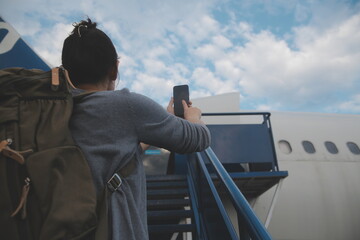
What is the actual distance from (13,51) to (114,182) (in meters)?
4.28

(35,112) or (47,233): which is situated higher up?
(35,112)

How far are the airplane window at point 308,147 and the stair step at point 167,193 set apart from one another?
464 cm

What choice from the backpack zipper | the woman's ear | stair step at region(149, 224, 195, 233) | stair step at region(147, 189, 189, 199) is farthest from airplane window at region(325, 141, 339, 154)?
the backpack zipper

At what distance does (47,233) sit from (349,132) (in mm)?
9047

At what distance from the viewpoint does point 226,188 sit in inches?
73.6

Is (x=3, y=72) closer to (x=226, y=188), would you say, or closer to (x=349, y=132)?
(x=226, y=188)

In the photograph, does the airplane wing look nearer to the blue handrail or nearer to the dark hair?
the dark hair

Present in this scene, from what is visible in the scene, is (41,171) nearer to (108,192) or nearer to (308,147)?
(108,192)

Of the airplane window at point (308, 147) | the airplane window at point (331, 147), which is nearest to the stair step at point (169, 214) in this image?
the airplane window at point (308, 147)

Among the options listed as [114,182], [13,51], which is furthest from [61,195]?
[13,51]

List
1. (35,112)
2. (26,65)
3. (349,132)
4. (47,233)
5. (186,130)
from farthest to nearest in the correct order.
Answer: (349,132) → (26,65) → (186,130) → (35,112) → (47,233)

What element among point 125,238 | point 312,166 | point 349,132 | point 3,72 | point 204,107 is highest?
point 204,107

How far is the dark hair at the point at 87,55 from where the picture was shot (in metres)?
1.07

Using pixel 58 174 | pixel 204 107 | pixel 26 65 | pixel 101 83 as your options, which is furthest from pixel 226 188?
pixel 204 107
